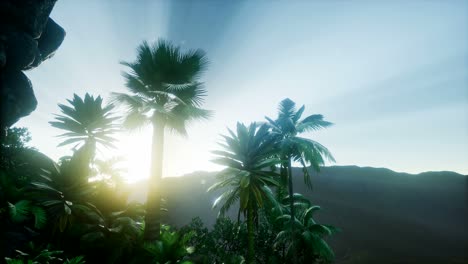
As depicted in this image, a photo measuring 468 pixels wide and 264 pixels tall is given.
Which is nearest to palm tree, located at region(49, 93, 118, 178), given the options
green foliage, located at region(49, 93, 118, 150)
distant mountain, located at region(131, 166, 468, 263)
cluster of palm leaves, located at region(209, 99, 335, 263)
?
green foliage, located at region(49, 93, 118, 150)

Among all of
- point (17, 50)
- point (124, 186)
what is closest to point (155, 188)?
point (124, 186)

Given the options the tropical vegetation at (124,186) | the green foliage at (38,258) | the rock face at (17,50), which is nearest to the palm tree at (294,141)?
the tropical vegetation at (124,186)

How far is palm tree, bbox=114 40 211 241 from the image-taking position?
12094 millimetres

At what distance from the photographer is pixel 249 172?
43.6 ft

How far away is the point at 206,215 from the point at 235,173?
5138cm

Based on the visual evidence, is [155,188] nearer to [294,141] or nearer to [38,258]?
[38,258]

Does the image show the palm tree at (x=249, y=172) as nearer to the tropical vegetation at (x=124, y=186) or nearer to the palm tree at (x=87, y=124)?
the tropical vegetation at (x=124, y=186)

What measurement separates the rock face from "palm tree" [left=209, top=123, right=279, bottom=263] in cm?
2047

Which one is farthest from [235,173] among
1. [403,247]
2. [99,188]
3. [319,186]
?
[319,186]

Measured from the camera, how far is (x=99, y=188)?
16.3 metres

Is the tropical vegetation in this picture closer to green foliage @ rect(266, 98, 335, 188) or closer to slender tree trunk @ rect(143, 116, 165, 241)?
slender tree trunk @ rect(143, 116, 165, 241)

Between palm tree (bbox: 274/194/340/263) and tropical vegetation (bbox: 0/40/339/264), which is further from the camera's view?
palm tree (bbox: 274/194/340/263)

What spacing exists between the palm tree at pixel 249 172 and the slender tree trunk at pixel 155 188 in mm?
3266

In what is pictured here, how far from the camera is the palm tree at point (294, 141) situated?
746 inches
